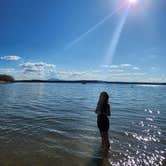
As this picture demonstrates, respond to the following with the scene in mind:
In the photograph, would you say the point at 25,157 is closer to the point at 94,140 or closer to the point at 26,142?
the point at 26,142

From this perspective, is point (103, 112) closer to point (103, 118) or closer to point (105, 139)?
point (103, 118)

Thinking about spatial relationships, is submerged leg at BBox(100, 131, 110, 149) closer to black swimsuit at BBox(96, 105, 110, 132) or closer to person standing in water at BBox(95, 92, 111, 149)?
person standing in water at BBox(95, 92, 111, 149)

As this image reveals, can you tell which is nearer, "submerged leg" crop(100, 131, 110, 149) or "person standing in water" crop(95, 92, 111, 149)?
"person standing in water" crop(95, 92, 111, 149)

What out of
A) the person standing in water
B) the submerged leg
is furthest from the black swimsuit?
the submerged leg

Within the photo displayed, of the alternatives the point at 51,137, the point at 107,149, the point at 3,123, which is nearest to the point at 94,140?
the point at 107,149

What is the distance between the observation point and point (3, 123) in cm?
1259

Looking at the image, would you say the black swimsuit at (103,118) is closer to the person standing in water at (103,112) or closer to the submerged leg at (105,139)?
the person standing in water at (103,112)

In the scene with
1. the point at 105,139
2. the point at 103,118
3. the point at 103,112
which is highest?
the point at 103,112

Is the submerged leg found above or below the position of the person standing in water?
below

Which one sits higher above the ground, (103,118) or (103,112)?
(103,112)

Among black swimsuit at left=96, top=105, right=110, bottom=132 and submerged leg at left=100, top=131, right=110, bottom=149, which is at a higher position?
black swimsuit at left=96, top=105, right=110, bottom=132

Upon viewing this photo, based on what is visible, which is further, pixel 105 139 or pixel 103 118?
pixel 105 139

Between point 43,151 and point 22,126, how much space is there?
4481 mm

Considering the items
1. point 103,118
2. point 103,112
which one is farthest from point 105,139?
point 103,112
